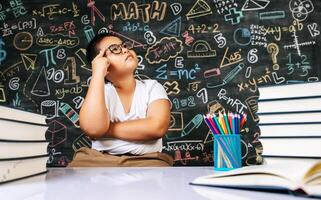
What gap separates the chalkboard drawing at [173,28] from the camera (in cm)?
297

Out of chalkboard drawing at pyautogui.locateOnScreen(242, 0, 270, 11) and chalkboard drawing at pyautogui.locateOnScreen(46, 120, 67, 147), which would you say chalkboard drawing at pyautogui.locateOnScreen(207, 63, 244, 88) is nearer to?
chalkboard drawing at pyautogui.locateOnScreen(242, 0, 270, 11)

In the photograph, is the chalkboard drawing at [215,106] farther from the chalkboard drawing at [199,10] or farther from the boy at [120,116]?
the boy at [120,116]

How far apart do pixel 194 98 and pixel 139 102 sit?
121 cm

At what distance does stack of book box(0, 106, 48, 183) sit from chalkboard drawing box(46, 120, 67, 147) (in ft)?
6.88

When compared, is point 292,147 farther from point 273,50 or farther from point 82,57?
point 82,57

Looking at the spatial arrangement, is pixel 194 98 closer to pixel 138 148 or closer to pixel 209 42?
pixel 209 42

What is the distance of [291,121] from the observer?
759mm

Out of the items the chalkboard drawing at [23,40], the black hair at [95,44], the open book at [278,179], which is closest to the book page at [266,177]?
the open book at [278,179]

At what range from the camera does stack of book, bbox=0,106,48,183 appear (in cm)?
66

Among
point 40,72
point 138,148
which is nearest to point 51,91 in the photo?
point 40,72

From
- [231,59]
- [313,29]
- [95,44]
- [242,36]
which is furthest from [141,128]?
[313,29]

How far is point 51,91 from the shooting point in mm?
2967

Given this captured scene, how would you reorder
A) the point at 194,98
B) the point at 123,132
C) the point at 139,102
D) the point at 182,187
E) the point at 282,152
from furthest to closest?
1. the point at 194,98
2. the point at 139,102
3. the point at 123,132
4. the point at 282,152
5. the point at 182,187

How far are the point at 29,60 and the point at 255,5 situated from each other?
68.6 inches
